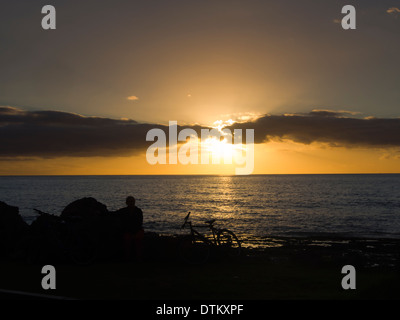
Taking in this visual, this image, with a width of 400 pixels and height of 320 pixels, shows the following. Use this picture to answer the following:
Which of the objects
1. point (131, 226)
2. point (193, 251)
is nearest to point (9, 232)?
point (131, 226)

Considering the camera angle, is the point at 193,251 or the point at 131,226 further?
the point at 193,251

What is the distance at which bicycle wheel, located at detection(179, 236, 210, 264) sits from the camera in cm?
1419

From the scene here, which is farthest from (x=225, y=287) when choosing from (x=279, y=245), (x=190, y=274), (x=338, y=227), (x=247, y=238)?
(x=338, y=227)

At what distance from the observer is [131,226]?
45.2 ft

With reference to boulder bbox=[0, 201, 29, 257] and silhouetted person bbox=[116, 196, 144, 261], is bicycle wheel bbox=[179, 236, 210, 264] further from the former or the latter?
boulder bbox=[0, 201, 29, 257]

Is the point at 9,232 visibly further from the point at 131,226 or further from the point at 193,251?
the point at 193,251

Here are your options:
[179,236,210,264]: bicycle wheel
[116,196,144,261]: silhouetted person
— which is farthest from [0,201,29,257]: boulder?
[179,236,210,264]: bicycle wheel

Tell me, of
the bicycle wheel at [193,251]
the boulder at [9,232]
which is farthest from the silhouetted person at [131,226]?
the boulder at [9,232]

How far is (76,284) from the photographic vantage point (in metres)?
10.8

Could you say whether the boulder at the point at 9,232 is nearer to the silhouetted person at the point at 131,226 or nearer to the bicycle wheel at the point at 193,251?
the silhouetted person at the point at 131,226

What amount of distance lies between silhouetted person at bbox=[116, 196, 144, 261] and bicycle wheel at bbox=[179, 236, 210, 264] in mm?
1500

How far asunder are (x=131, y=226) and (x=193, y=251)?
2.37 meters
